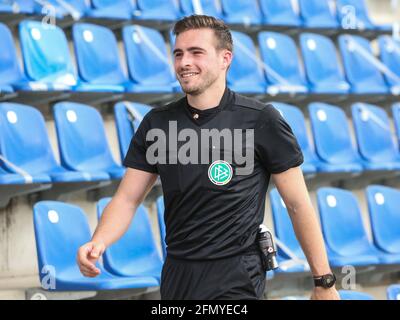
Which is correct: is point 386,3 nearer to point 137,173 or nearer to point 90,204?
point 90,204

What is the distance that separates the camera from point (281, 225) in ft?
10.0

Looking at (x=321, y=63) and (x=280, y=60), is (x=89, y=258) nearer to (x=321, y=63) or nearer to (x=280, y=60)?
(x=280, y=60)

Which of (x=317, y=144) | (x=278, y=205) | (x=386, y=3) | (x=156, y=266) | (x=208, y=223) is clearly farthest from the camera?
(x=386, y=3)

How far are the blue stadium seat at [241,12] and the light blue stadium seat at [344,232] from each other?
1.38m

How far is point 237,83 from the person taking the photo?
3924mm

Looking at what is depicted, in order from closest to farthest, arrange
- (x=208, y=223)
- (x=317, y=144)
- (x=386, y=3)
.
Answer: (x=208, y=223) < (x=317, y=144) < (x=386, y=3)

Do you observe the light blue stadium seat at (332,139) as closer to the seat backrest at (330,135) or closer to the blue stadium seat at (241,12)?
the seat backrest at (330,135)

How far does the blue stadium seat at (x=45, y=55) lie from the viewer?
3348mm

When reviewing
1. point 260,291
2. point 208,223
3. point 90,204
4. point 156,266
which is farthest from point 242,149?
point 90,204

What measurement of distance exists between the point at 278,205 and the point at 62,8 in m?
1.39

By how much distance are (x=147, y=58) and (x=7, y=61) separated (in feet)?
2.35

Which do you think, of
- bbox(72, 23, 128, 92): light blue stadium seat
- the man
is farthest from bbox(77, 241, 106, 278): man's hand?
bbox(72, 23, 128, 92): light blue stadium seat

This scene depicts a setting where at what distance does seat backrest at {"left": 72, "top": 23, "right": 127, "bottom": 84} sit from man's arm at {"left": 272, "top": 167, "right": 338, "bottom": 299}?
1989mm

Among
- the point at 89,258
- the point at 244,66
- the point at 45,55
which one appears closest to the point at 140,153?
the point at 89,258
